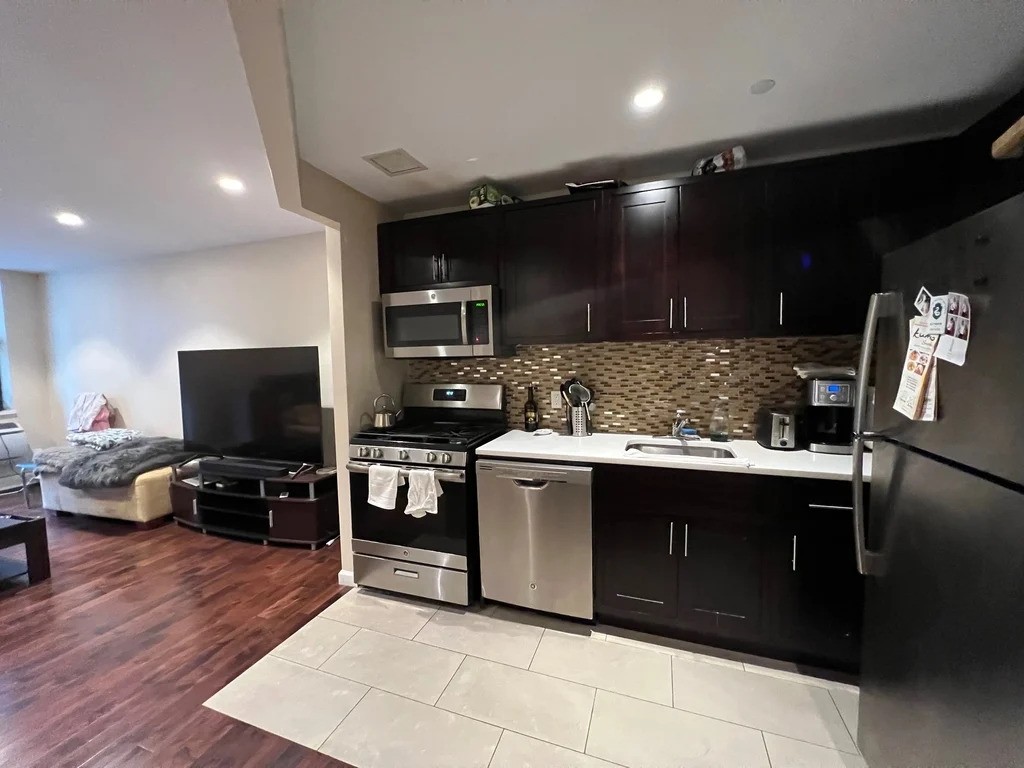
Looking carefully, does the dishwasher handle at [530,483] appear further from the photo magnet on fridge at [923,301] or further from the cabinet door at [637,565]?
the photo magnet on fridge at [923,301]

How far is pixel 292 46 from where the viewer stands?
134 centimetres

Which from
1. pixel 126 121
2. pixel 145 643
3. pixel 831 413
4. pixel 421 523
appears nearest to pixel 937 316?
pixel 831 413

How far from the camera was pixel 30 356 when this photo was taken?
187 inches

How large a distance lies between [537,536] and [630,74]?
6.78ft

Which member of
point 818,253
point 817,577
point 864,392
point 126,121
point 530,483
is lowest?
point 817,577

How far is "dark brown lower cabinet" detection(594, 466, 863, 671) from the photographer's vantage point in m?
1.67

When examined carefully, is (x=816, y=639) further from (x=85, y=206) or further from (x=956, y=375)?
(x=85, y=206)

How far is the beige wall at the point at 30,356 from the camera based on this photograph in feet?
15.1

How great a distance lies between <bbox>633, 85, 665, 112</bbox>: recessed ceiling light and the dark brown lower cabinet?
161 cm

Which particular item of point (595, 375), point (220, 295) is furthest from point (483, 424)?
point (220, 295)

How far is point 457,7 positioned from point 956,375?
1.67 meters

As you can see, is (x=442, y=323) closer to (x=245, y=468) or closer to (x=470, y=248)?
(x=470, y=248)

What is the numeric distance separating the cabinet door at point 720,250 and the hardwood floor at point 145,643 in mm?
2469

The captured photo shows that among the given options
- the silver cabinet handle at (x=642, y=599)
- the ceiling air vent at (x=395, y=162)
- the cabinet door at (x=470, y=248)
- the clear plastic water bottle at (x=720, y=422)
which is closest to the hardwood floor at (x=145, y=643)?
the silver cabinet handle at (x=642, y=599)
